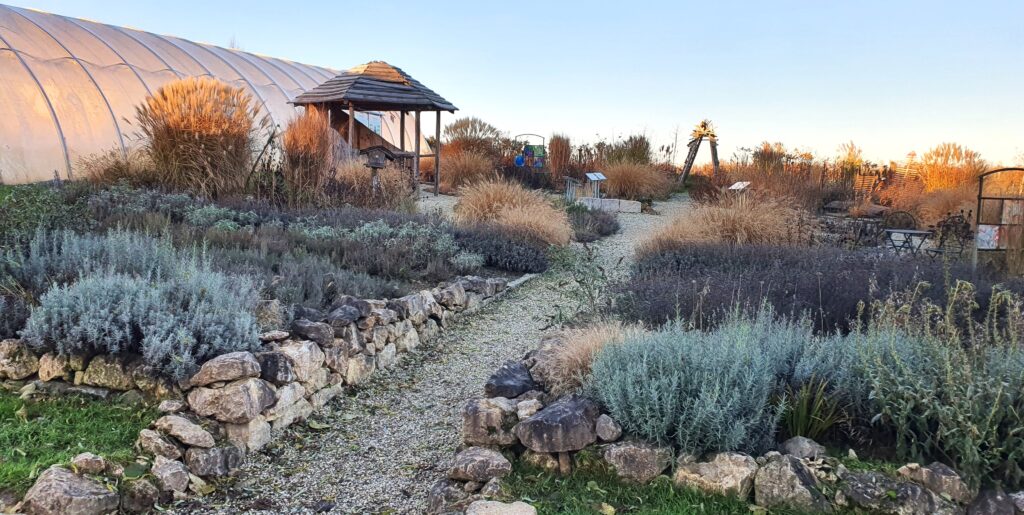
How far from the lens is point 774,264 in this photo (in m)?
6.28

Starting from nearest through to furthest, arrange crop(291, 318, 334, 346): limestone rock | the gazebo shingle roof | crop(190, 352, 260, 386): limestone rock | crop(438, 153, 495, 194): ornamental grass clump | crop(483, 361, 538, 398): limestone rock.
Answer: crop(190, 352, 260, 386): limestone rock → crop(483, 361, 538, 398): limestone rock → crop(291, 318, 334, 346): limestone rock → the gazebo shingle roof → crop(438, 153, 495, 194): ornamental grass clump

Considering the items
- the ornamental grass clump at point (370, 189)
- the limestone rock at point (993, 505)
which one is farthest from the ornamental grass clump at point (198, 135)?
the limestone rock at point (993, 505)

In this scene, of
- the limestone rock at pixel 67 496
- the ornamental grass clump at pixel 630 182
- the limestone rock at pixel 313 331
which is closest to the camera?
the limestone rock at pixel 67 496

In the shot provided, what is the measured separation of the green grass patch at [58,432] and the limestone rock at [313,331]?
90cm

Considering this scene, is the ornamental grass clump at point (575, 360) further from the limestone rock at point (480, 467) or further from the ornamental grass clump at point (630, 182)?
the ornamental grass clump at point (630, 182)

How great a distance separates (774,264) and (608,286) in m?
1.75

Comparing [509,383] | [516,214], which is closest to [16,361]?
[509,383]

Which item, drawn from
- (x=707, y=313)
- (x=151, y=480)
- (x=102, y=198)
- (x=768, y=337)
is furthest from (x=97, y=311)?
(x=102, y=198)

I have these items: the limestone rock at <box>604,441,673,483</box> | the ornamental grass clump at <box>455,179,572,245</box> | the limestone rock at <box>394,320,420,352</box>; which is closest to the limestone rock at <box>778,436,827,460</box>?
the limestone rock at <box>604,441,673,483</box>

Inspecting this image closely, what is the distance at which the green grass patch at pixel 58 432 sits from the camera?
2539 mm

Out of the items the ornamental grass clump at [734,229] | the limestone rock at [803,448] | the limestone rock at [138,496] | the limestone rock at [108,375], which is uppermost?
the ornamental grass clump at [734,229]

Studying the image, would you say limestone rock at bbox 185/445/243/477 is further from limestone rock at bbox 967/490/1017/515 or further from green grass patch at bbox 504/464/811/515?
limestone rock at bbox 967/490/1017/515

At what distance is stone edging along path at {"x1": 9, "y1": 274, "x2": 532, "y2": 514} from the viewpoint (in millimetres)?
2496

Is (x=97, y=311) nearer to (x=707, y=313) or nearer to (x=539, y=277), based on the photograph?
(x=707, y=313)
